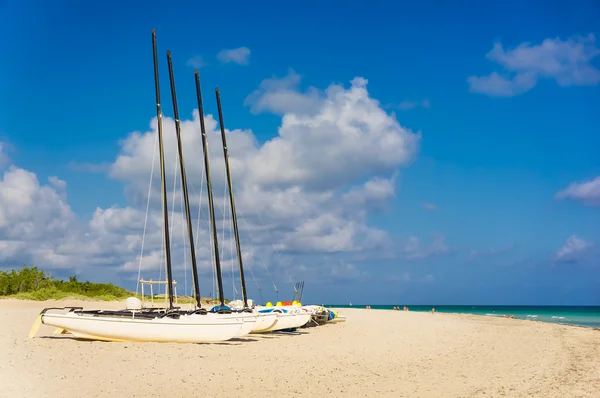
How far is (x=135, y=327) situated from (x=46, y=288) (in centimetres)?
3578

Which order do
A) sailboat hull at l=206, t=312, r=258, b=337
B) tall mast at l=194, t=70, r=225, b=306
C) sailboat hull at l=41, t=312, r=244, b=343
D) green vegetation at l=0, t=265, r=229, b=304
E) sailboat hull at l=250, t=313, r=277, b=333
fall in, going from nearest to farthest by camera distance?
sailboat hull at l=41, t=312, r=244, b=343 < sailboat hull at l=206, t=312, r=258, b=337 < sailboat hull at l=250, t=313, r=277, b=333 < tall mast at l=194, t=70, r=225, b=306 < green vegetation at l=0, t=265, r=229, b=304

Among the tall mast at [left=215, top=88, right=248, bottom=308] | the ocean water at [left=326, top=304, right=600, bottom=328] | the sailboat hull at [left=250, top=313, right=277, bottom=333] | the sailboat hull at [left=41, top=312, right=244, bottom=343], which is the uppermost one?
the tall mast at [left=215, top=88, right=248, bottom=308]

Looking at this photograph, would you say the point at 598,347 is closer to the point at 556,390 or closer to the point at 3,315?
the point at 556,390

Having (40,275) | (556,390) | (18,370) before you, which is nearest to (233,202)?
(18,370)

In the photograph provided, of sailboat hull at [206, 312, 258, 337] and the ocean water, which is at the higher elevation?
sailboat hull at [206, 312, 258, 337]

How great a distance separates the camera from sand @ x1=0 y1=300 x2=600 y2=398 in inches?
550

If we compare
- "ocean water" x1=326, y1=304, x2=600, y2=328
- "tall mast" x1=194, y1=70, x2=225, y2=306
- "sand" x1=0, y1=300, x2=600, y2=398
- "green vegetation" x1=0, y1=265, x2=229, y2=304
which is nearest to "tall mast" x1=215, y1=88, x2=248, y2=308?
"tall mast" x1=194, y1=70, x2=225, y2=306

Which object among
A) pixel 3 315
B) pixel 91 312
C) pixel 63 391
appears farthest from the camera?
pixel 3 315

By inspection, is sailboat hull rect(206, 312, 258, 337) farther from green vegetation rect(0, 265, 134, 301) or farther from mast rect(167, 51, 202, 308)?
green vegetation rect(0, 265, 134, 301)

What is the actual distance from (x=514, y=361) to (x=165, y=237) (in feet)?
56.3

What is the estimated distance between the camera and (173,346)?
70.9 feet

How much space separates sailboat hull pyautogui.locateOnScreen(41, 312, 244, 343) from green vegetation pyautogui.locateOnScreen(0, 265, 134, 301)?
27634mm

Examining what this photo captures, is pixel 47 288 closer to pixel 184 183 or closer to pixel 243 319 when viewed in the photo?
pixel 184 183

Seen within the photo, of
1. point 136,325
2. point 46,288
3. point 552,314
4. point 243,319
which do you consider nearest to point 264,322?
point 243,319
